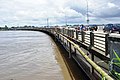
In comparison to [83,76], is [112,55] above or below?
above

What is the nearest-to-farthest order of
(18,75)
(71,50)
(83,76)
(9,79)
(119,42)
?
(119,42)
(83,76)
(9,79)
(18,75)
(71,50)

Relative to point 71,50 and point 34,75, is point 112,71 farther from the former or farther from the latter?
point 71,50

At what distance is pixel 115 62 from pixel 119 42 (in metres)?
0.60

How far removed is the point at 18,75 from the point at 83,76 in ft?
14.7

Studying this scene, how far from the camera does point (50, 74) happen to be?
530 inches

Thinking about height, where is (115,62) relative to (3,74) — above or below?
above

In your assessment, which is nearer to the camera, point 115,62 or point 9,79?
point 115,62

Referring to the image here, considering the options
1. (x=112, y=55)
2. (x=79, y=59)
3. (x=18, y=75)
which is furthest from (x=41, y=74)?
(x=112, y=55)

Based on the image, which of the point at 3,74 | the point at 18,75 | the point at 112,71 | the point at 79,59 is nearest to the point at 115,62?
the point at 112,71

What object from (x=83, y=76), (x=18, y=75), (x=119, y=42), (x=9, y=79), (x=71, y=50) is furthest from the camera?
(x=71, y=50)

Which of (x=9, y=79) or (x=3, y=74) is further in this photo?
(x=3, y=74)

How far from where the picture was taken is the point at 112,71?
7406 mm

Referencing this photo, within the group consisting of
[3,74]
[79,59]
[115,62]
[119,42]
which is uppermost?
[119,42]

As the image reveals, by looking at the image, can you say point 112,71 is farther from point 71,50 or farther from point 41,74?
point 71,50
